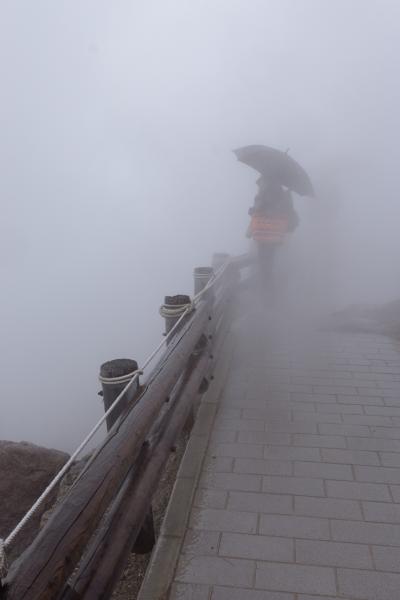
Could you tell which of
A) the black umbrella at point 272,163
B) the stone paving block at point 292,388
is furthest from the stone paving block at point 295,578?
the black umbrella at point 272,163

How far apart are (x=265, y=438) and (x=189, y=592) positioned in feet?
5.60

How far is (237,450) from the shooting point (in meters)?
3.91

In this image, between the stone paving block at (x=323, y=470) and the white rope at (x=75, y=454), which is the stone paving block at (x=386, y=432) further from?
the white rope at (x=75, y=454)

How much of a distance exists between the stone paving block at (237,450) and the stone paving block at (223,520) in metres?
0.70

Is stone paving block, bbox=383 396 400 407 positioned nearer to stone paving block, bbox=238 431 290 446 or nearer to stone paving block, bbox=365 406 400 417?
stone paving block, bbox=365 406 400 417

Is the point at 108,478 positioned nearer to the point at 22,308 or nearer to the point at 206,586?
the point at 206,586

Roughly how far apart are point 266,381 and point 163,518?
254cm

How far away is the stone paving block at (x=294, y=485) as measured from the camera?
3342mm

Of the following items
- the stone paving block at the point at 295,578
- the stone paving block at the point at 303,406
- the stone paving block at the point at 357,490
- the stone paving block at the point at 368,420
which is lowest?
the stone paving block at the point at 303,406

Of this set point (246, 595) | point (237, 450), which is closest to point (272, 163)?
point (237, 450)

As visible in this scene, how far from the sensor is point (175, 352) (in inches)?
134

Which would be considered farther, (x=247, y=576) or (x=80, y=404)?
(x=80, y=404)

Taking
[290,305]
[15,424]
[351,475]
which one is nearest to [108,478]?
[351,475]

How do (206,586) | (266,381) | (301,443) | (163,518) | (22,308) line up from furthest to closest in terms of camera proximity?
(22,308) < (266,381) < (301,443) < (163,518) < (206,586)
